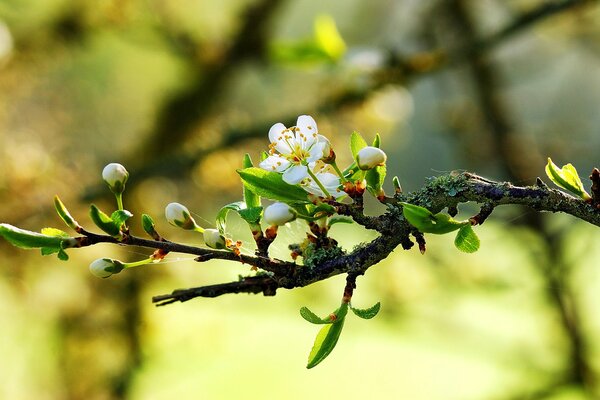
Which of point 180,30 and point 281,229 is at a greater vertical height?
point 180,30

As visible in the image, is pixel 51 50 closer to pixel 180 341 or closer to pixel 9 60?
pixel 9 60

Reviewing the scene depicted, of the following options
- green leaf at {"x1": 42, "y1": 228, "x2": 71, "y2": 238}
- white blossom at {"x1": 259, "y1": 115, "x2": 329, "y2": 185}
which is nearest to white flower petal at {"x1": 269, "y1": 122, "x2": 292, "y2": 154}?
white blossom at {"x1": 259, "y1": 115, "x2": 329, "y2": 185}

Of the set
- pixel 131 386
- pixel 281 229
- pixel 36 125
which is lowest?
pixel 281 229

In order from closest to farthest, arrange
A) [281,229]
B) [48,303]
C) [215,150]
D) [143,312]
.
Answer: [281,229], [215,150], [48,303], [143,312]

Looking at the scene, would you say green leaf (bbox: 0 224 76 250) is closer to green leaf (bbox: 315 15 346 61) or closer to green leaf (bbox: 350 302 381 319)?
green leaf (bbox: 350 302 381 319)

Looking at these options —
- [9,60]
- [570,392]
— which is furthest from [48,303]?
[570,392]

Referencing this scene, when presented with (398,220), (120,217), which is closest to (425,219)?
(398,220)
